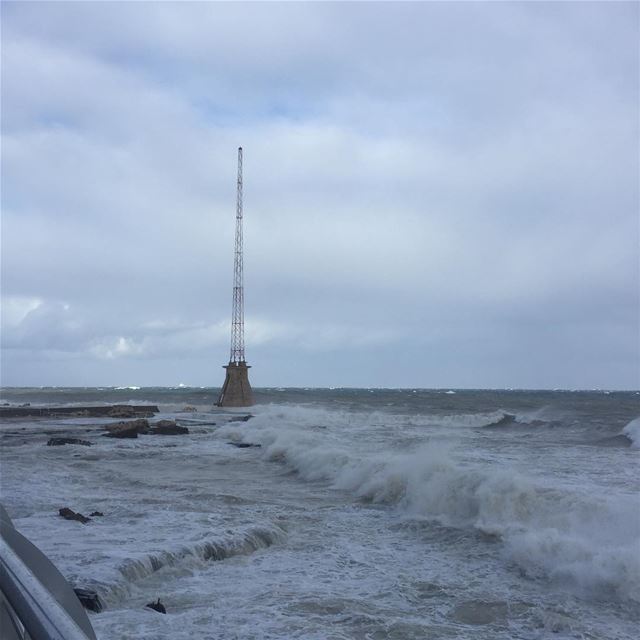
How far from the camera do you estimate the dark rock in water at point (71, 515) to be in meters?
11.6

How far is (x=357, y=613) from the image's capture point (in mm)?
7621

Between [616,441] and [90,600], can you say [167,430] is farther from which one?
[90,600]

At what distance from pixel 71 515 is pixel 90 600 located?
4.79 metres

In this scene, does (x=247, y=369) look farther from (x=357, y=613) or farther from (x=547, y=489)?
(x=357, y=613)

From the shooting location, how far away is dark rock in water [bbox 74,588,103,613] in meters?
7.34

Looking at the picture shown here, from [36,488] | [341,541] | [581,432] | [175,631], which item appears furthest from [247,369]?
[175,631]

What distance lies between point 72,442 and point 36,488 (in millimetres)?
12975

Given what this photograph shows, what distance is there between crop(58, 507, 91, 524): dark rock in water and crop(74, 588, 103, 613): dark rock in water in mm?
4330

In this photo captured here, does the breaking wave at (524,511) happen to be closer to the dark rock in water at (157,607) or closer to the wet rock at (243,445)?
the dark rock in water at (157,607)

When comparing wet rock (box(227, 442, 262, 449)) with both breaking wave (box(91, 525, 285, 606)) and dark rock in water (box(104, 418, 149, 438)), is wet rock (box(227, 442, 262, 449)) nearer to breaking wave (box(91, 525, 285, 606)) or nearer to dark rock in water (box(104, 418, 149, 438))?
dark rock in water (box(104, 418, 149, 438))

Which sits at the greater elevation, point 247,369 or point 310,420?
point 247,369

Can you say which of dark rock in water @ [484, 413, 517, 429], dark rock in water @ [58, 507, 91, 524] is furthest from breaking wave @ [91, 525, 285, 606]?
dark rock in water @ [484, 413, 517, 429]

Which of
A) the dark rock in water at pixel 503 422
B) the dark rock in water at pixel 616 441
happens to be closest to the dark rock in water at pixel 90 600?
the dark rock in water at pixel 616 441

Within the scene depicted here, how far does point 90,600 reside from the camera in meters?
7.39
